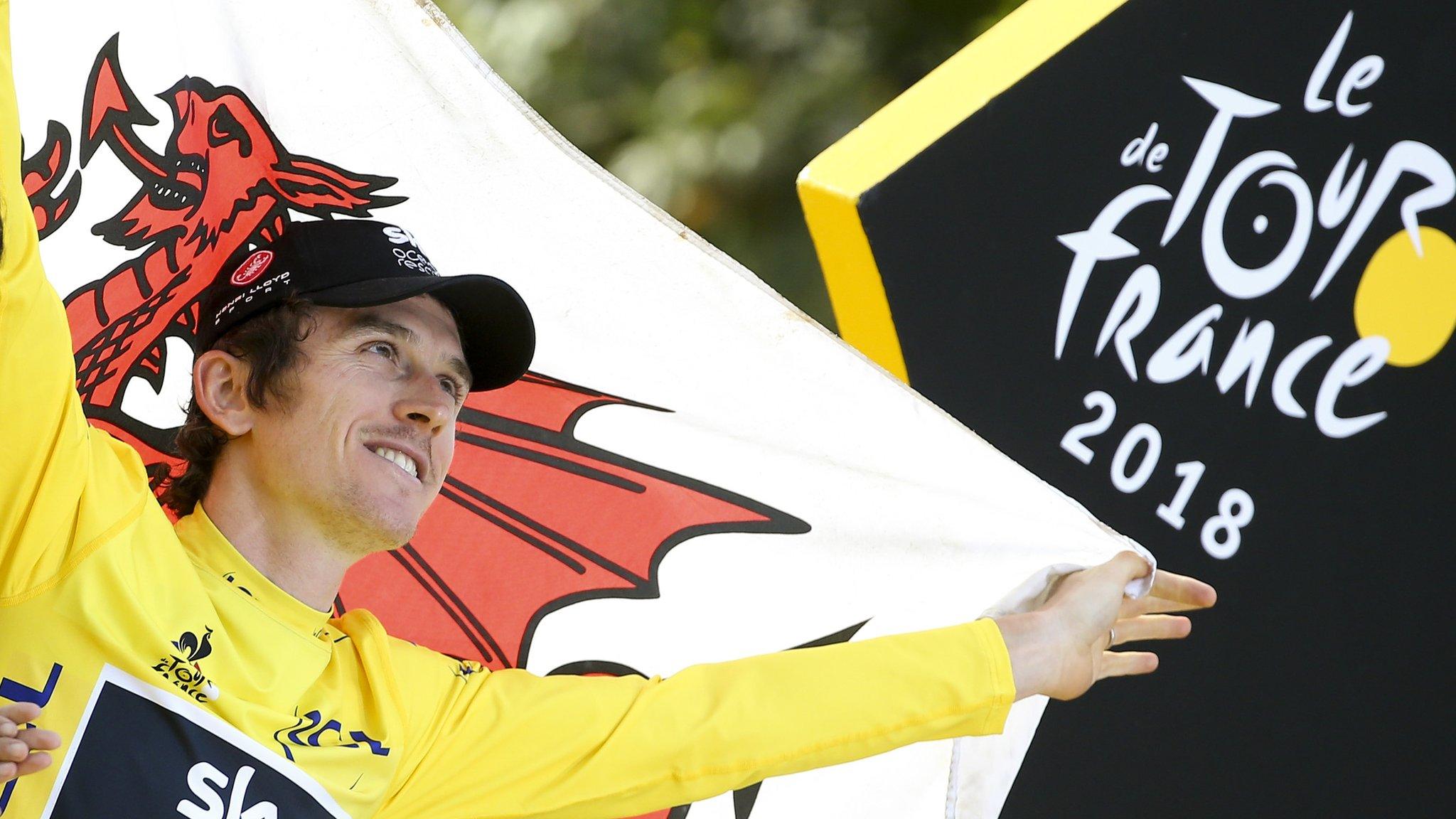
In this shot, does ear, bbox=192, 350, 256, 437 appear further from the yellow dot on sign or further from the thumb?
the yellow dot on sign

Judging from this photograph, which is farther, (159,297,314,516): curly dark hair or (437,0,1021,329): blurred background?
(437,0,1021,329): blurred background

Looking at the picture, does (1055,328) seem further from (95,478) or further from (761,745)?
(95,478)

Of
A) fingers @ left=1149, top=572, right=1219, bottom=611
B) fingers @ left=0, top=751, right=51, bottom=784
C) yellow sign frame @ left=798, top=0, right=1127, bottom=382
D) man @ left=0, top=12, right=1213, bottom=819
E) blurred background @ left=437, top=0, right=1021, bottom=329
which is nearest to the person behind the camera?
fingers @ left=0, top=751, right=51, bottom=784

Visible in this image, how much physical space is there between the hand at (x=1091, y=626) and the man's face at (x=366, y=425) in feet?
2.36

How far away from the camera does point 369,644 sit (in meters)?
1.94

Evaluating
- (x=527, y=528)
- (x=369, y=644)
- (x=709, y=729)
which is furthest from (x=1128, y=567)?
(x=369, y=644)

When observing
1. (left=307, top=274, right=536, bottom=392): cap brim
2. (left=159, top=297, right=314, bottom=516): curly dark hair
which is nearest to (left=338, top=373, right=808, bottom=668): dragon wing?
(left=307, top=274, right=536, bottom=392): cap brim

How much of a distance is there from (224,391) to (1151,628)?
3.90 ft

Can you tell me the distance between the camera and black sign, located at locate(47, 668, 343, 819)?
158 cm

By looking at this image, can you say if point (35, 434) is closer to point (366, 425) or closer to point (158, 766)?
point (158, 766)

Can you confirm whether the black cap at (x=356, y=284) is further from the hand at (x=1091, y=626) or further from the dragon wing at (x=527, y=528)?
the hand at (x=1091, y=626)

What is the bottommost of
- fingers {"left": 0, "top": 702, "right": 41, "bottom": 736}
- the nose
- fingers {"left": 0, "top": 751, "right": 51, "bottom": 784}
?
fingers {"left": 0, "top": 751, "right": 51, "bottom": 784}

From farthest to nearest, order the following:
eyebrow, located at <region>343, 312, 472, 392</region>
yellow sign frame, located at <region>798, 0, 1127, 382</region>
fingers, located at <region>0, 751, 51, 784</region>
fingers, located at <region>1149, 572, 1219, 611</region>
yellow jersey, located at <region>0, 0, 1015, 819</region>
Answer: yellow sign frame, located at <region>798, 0, 1127, 382</region> → fingers, located at <region>1149, 572, 1219, 611</region> → eyebrow, located at <region>343, 312, 472, 392</region> → yellow jersey, located at <region>0, 0, 1015, 819</region> → fingers, located at <region>0, 751, 51, 784</region>

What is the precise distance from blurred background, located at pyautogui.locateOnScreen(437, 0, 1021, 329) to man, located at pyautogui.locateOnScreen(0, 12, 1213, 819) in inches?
178
